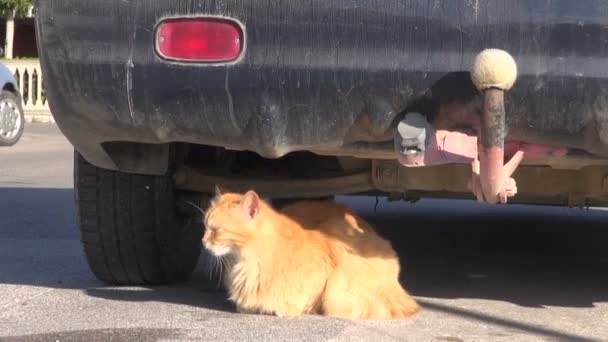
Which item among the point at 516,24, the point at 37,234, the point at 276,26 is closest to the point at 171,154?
the point at 276,26

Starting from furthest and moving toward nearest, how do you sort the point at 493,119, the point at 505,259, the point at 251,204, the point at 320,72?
the point at 505,259 → the point at 251,204 → the point at 320,72 → the point at 493,119

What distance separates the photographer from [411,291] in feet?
15.2

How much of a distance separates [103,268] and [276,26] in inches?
61.6

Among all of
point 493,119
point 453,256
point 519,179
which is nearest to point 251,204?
point 519,179

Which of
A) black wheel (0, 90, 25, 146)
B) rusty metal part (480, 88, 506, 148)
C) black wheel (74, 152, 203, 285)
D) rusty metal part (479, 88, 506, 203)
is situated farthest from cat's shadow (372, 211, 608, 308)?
black wheel (0, 90, 25, 146)

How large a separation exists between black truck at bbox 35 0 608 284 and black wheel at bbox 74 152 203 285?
602 mm

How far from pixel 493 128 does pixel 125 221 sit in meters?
1.67

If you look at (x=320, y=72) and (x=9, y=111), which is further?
(x=9, y=111)

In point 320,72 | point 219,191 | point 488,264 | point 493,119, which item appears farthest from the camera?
point 488,264

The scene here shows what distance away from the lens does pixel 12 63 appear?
824 inches

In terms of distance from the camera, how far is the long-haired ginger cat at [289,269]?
396cm

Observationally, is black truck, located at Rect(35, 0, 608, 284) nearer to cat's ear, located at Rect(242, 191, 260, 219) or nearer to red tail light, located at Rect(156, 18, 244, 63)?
red tail light, located at Rect(156, 18, 244, 63)

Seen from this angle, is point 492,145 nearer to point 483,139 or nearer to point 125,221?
point 483,139

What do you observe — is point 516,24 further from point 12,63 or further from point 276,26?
point 12,63
